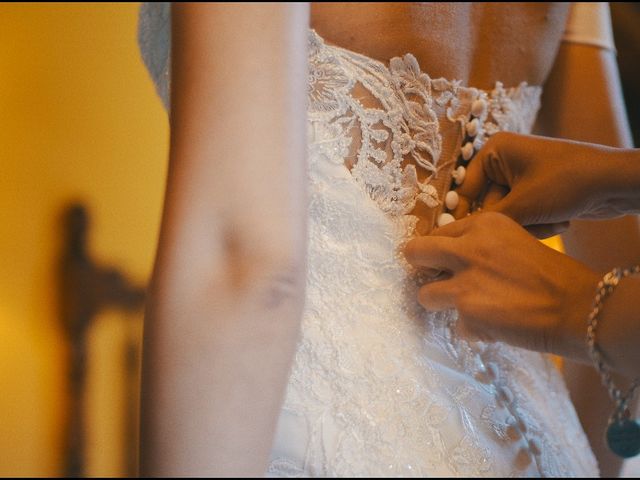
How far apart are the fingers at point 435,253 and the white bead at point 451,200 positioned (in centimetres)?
8

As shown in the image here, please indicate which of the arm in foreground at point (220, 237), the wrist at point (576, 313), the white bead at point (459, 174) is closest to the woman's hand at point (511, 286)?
the wrist at point (576, 313)

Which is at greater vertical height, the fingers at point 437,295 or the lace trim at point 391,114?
the lace trim at point 391,114

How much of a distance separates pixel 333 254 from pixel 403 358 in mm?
98

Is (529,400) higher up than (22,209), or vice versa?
(22,209)

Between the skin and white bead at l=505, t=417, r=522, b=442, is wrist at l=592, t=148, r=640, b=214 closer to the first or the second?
the skin

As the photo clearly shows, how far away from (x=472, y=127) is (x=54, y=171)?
0.47 meters

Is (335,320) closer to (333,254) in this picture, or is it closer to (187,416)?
(333,254)

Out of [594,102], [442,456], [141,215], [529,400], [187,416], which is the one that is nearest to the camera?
[187,416]

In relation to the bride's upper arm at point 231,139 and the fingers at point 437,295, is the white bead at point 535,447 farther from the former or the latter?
the bride's upper arm at point 231,139

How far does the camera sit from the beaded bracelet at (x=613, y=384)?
19.5 inches

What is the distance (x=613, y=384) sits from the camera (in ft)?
1.63

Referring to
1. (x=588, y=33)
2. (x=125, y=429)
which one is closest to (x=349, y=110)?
(x=588, y=33)

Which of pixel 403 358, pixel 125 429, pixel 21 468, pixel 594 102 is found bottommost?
pixel 125 429

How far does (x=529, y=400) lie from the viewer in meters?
0.66
